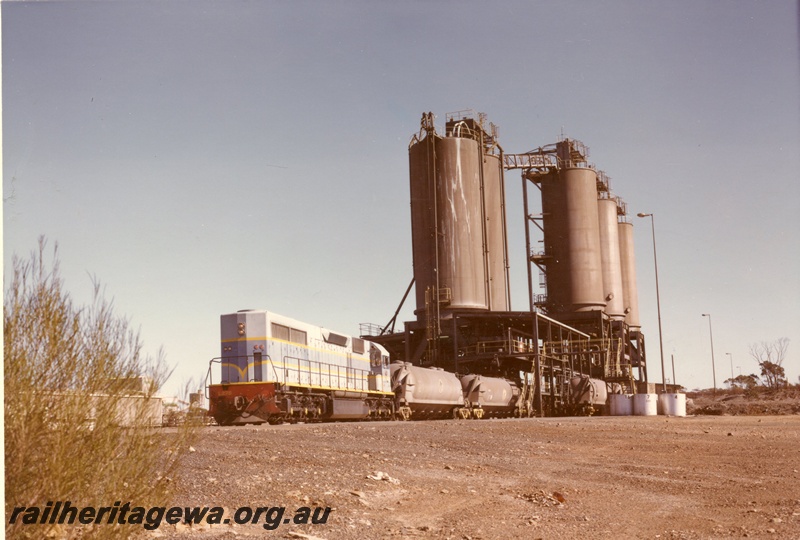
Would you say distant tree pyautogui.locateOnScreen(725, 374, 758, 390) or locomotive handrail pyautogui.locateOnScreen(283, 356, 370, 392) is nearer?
locomotive handrail pyautogui.locateOnScreen(283, 356, 370, 392)

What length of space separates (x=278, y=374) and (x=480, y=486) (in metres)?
13.1

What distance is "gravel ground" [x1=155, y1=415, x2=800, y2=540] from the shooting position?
1146 cm

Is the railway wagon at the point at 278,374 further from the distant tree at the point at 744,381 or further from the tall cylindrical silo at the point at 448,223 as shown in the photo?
the distant tree at the point at 744,381

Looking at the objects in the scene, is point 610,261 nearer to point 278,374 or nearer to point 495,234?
point 495,234

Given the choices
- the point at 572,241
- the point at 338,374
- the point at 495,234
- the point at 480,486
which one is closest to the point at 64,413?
the point at 480,486

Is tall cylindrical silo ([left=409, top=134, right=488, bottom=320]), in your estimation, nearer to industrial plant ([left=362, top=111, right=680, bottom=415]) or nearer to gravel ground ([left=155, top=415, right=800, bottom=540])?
industrial plant ([left=362, top=111, right=680, bottom=415])

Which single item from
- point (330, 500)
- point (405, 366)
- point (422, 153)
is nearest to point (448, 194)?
point (422, 153)

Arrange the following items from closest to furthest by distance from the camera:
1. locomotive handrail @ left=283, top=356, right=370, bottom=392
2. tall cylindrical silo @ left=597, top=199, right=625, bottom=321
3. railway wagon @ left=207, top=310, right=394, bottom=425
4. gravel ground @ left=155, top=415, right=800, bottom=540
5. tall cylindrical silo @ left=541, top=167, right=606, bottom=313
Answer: gravel ground @ left=155, top=415, right=800, bottom=540
railway wagon @ left=207, top=310, right=394, bottom=425
locomotive handrail @ left=283, top=356, right=370, bottom=392
tall cylindrical silo @ left=541, top=167, right=606, bottom=313
tall cylindrical silo @ left=597, top=199, right=625, bottom=321

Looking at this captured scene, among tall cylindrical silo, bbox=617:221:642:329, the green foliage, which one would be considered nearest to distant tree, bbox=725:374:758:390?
tall cylindrical silo, bbox=617:221:642:329

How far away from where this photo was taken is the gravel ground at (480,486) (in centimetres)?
1146

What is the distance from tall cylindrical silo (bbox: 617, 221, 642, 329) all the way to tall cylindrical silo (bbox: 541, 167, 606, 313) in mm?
10757

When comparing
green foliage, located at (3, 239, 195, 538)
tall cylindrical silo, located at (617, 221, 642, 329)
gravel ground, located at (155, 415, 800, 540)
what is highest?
tall cylindrical silo, located at (617, 221, 642, 329)

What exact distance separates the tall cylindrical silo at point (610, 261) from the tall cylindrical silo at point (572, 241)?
10.7 ft

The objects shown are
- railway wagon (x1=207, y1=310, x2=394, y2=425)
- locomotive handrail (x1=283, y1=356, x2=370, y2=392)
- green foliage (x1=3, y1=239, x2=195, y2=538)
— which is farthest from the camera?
locomotive handrail (x1=283, y1=356, x2=370, y2=392)
